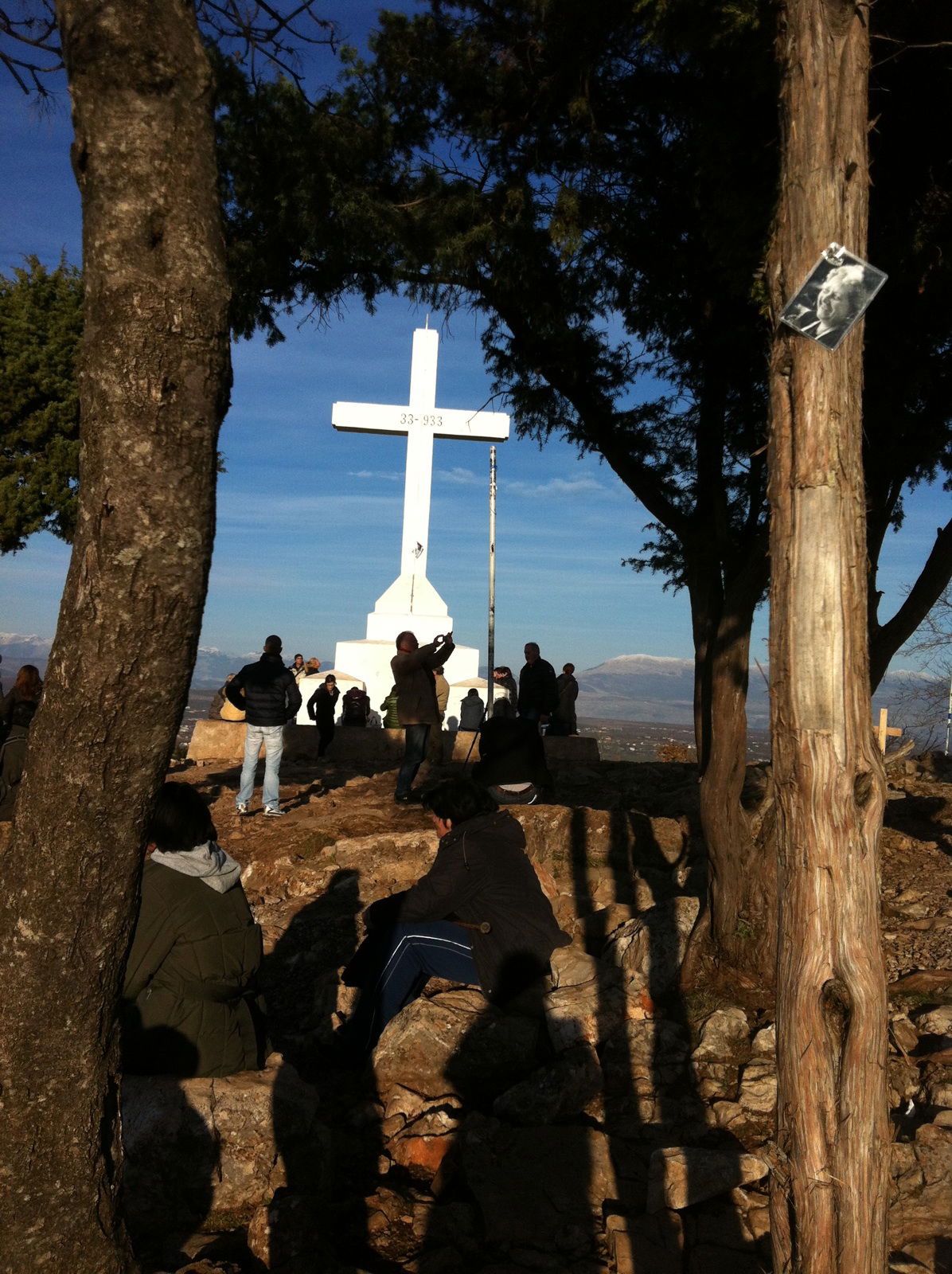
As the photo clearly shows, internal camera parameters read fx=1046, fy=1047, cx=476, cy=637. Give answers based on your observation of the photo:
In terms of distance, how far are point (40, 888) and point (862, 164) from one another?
3.07m

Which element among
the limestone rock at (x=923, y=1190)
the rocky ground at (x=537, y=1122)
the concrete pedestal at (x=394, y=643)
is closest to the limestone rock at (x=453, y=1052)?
the rocky ground at (x=537, y=1122)

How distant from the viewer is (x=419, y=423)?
1922 centimetres

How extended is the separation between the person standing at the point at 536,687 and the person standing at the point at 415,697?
2043 mm

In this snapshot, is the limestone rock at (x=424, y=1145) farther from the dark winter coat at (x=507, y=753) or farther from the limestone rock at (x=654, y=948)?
the dark winter coat at (x=507, y=753)

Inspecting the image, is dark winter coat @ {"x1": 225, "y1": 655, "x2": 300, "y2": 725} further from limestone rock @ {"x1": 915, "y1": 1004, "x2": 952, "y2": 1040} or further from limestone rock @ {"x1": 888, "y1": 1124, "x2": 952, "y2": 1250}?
limestone rock @ {"x1": 888, "y1": 1124, "x2": 952, "y2": 1250}

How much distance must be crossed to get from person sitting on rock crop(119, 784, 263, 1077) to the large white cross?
1558cm

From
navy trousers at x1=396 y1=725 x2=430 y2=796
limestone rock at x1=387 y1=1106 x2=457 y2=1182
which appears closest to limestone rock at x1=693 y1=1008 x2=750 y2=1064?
limestone rock at x1=387 y1=1106 x2=457 y2=1182

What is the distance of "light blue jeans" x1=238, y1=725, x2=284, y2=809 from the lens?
9.52 m

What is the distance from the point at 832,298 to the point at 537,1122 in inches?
140

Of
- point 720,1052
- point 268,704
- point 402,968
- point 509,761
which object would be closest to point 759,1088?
point 720,1052

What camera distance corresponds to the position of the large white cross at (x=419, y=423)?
19.2m

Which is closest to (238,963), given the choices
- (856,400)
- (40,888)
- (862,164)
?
(40,888)

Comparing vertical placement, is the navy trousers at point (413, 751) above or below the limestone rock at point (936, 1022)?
above

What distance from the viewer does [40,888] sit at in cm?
262
